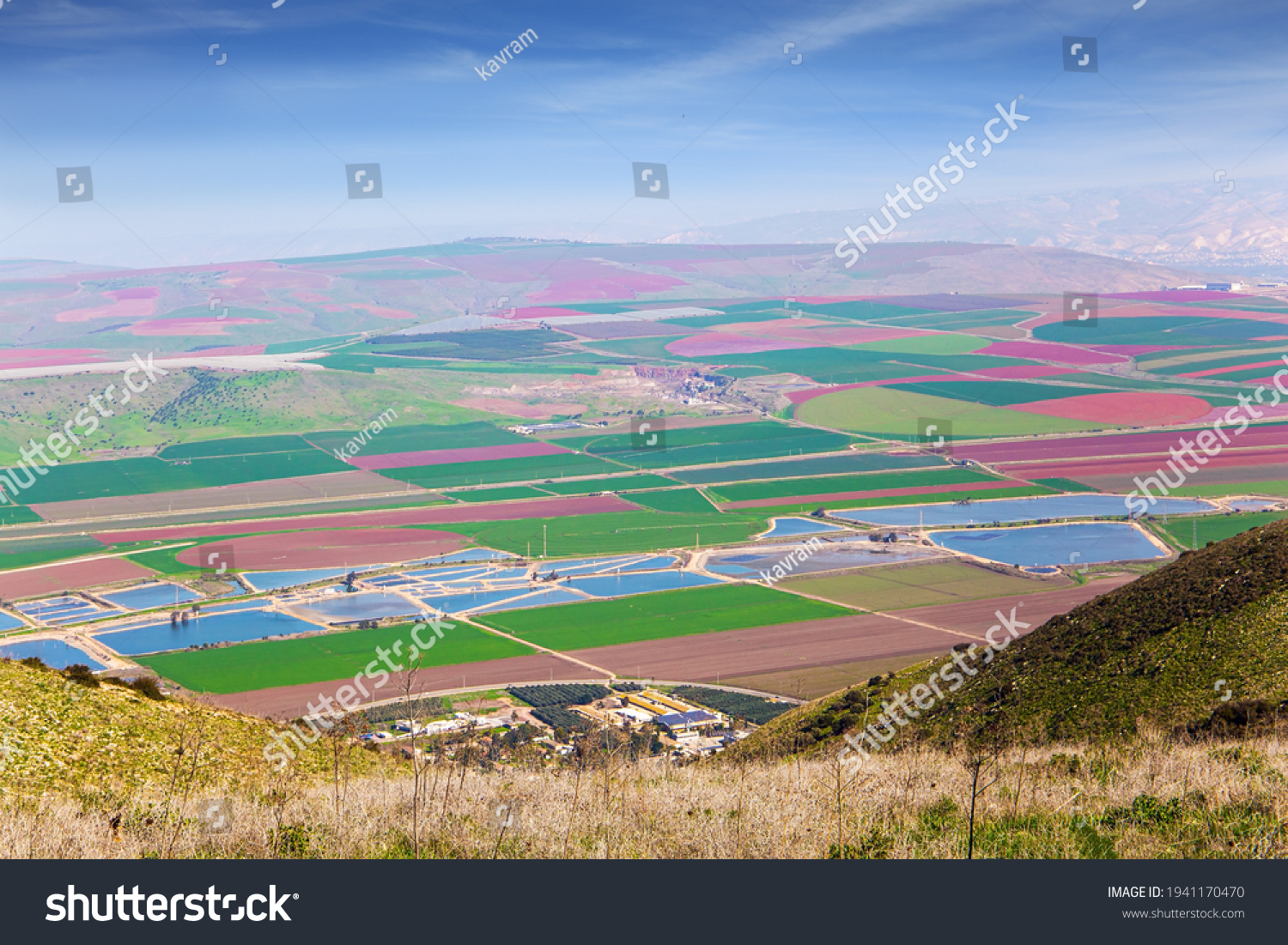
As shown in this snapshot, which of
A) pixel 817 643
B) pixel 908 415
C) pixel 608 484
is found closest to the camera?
pixel 817 643

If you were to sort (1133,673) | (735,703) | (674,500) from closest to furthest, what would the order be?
1. (1133,673)
2. (735,703)
3. (674,500)

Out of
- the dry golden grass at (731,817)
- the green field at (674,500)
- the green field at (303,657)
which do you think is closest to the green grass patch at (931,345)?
the green field at (674,500)

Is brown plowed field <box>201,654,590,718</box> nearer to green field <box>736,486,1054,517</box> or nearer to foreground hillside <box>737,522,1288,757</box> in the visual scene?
foreground hillside <box>737,522,1288,757</box>

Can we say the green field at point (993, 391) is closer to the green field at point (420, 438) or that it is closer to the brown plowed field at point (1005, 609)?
the green field at point (420, 438)

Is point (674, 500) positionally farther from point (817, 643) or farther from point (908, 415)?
point (908, 415)

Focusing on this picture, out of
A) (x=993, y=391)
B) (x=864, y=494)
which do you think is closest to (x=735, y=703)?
(x=864, y=494)

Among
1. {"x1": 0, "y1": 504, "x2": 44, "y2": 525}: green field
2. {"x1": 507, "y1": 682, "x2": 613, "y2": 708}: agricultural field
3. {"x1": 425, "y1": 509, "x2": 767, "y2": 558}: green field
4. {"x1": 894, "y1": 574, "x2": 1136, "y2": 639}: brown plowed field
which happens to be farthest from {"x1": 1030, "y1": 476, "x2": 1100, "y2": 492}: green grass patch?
{"x1": 0, "y1": 504, "x2": 44, "y2": 525}: green field
